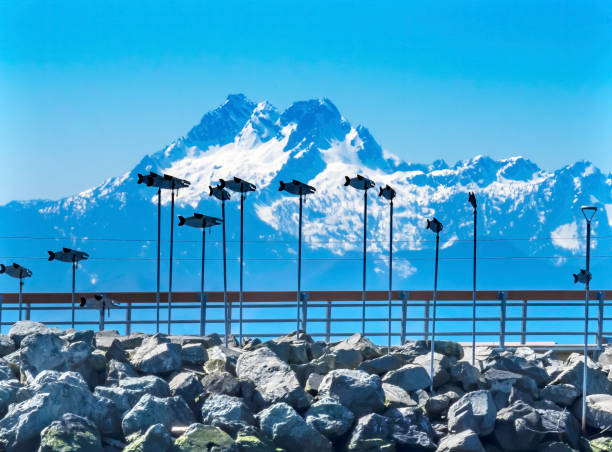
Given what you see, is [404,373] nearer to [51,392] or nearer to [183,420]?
[183,420]

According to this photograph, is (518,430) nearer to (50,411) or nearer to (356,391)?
(356,391)

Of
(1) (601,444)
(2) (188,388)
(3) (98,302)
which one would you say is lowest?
(1) (601,444)

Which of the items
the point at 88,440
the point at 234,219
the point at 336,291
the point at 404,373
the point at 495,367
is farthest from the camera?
the point at 234,219

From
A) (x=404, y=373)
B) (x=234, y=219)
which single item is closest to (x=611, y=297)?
(x=404, y=373)

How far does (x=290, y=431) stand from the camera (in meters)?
9.58

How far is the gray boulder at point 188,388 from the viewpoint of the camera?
10.3 m

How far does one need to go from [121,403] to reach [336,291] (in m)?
6.73

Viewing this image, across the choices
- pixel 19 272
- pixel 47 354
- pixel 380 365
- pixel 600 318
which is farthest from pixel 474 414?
pixel 19 272

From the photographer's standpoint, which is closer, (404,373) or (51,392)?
(51,392)

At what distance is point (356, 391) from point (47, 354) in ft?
12.0

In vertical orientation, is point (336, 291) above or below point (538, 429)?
above

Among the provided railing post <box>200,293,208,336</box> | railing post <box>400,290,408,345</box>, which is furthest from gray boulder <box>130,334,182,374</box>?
railing post <box>400,290,408,345</box>

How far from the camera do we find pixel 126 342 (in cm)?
1255

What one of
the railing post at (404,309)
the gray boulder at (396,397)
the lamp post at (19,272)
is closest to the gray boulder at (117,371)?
the gray boulder at (396,397)
